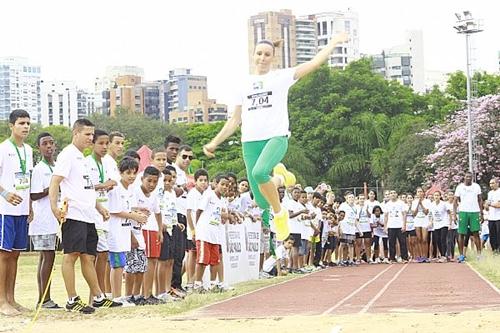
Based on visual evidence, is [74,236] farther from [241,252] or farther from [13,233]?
[241,252]

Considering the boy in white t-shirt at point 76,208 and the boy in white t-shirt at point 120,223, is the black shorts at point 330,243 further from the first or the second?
the boy in white t-shirt at point 76,208

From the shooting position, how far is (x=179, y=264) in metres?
12.7

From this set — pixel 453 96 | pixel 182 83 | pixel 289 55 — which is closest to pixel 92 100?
pixel 182 83

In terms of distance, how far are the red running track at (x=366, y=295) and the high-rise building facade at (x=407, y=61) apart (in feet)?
438

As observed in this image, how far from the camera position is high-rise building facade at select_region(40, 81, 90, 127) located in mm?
143125

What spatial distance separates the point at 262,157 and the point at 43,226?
3.89 m

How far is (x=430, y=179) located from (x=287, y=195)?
23926mm

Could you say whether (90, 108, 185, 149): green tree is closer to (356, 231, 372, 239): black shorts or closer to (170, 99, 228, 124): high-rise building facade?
(170, 99, 228, 124): high-rise building facade

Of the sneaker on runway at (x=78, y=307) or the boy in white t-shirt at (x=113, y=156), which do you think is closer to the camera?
the sneaker on runway at (x=78, y=307)

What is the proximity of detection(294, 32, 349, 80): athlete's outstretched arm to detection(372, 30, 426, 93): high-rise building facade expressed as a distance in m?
142

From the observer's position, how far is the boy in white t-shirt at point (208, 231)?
13.0 metres

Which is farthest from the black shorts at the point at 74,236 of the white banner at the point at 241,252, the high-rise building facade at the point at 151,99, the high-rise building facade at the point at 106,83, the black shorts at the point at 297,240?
the high-rise building facade at the point at 151,99

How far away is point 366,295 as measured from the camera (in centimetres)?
1271

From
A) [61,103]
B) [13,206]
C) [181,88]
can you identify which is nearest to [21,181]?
[13,206]
